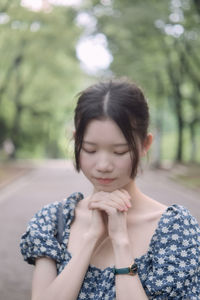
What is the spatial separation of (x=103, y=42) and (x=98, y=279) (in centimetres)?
2453

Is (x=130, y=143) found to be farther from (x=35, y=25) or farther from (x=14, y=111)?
(x=14, y=111)

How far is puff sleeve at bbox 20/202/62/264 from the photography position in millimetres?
1801

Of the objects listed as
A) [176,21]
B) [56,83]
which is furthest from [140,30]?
[56,83]

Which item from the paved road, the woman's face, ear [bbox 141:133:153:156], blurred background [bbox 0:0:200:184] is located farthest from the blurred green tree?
the woman's face

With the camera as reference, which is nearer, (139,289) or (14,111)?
(139,289)

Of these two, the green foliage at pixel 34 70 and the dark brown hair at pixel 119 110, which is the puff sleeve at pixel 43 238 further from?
the green foliage at pixel 34 70

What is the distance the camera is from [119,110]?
1.71 meters

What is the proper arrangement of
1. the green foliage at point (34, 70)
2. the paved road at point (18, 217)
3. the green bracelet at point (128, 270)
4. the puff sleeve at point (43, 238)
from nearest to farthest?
the green bracelet at point (128, 270), the puff sleeve at point (43, 238), the paved road at point (18, 217), the green foliage at point (34, 70)

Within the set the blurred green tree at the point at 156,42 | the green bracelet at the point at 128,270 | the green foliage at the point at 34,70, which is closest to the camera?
the green bracelet at the point at 128,270

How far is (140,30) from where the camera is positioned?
831 inches

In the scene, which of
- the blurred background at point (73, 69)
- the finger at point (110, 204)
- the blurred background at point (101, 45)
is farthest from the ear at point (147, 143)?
the blurred background at point (101, 45)

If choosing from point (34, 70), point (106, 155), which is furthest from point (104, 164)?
point (34, 70)

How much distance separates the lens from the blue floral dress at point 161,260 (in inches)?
66.5

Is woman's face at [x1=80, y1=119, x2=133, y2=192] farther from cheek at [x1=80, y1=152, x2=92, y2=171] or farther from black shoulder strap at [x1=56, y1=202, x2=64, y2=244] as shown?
black shoulder strap at [x1=56, y1=202, x2=64, y2=244]
